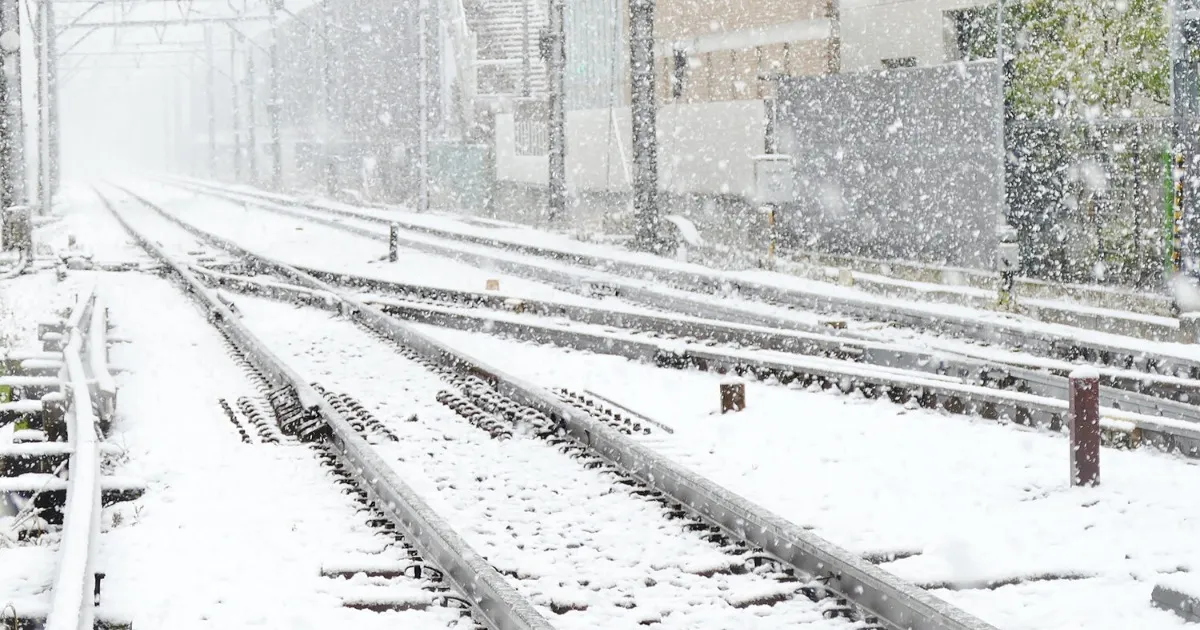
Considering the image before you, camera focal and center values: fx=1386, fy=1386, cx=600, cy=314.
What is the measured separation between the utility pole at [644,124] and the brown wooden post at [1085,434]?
1616cm

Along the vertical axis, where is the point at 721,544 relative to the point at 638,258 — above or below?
below

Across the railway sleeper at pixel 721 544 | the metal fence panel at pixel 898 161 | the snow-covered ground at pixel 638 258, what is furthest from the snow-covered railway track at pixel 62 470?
the metal fence panel at pixel 898 161

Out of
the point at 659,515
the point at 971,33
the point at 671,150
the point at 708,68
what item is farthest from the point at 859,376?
the point at 708,68

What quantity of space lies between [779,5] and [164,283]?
53.7 ft

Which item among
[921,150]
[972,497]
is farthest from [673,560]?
[921,150]

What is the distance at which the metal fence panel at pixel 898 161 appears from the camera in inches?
773

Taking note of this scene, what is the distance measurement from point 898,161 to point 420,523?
16.0 meters

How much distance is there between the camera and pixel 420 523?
6.78 metres

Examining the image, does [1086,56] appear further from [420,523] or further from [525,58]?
[525,58]

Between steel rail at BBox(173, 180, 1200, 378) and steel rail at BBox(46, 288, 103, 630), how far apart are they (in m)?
7.22

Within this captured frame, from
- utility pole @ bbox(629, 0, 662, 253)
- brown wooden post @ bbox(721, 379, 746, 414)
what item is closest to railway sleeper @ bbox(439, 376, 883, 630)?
brown wooden post @ bbox(721, 379, 746, 414)

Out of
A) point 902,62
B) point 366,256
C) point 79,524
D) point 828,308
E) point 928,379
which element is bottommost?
point 79,524

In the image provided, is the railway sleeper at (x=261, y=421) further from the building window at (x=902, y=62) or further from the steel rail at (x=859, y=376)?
the building window at (x=902, y=62)

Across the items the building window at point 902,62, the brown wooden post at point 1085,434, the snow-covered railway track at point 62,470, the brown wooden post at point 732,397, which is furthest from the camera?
the building window at point 902,62
